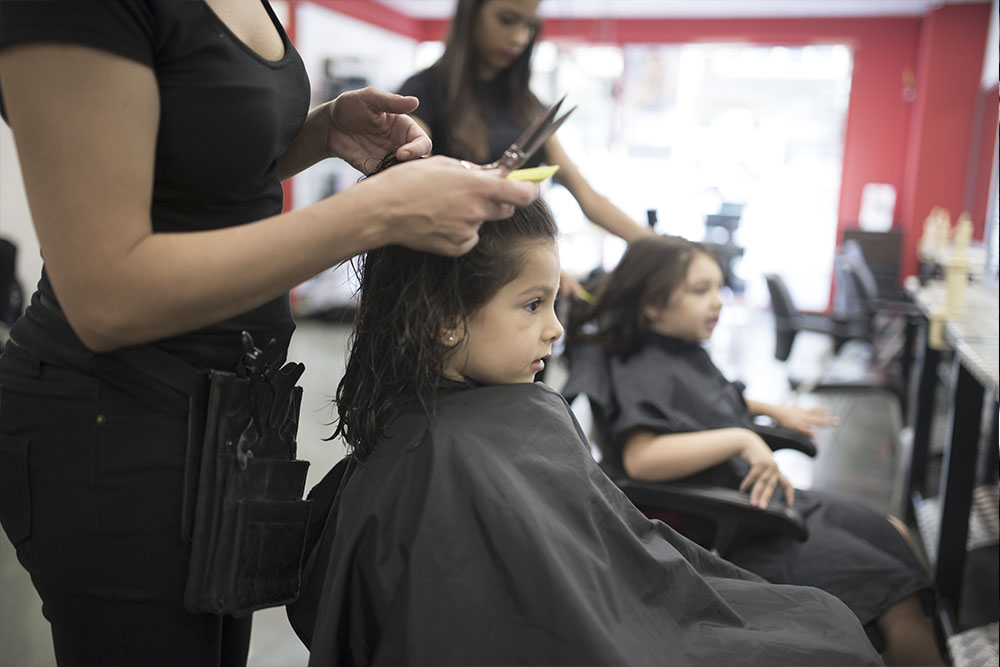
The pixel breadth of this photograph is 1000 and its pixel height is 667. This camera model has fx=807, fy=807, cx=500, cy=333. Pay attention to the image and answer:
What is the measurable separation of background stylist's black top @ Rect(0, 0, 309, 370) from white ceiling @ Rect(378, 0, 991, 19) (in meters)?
7.02

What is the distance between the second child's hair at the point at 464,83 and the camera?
2018 mm

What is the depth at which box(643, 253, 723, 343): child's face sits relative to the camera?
6.59 ft

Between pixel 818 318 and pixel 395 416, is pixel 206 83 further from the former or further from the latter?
pixel 818 318

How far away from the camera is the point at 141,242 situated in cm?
75

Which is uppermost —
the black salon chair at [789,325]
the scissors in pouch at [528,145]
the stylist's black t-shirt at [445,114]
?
the stylist's black t-shirt at [445,114]

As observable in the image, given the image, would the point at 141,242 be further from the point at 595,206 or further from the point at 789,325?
the point at 789,325

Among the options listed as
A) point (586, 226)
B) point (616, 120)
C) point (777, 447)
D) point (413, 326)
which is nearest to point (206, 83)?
point (413, 326)

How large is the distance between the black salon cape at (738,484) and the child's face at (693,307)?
0.04 m

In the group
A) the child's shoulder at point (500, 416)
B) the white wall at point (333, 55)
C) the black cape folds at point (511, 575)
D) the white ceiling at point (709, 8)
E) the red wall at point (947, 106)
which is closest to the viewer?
the black cape folds at point (511, 575)

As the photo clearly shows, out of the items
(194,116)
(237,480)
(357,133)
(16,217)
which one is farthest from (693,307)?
(16,217)

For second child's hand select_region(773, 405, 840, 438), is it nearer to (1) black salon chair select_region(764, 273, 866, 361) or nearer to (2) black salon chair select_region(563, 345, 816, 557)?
(2) black salon chair select_region(563, 345, 816, 557)

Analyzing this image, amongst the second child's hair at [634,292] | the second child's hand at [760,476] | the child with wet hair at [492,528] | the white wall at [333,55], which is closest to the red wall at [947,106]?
the white wall at [333,55]

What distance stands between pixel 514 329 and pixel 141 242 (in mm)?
552

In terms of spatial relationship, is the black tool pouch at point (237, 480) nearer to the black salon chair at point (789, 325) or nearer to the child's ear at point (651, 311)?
the child's ear at point (651, 311)
